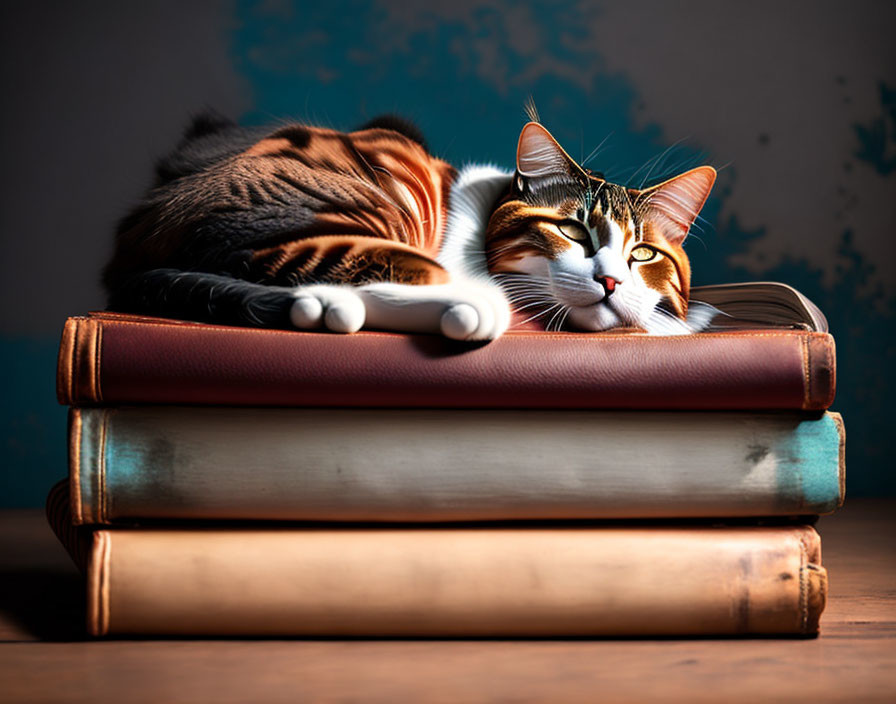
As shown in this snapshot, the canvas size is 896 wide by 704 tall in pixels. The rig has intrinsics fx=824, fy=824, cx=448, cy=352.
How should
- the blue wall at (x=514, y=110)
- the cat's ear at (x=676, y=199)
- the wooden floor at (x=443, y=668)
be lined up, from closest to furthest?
the wooden floor at (x=443, y=668)
the cat's ear at (x=676, y=199)
the blue wall at (x=514, y=110)

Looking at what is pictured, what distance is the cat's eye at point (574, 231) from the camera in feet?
3.48

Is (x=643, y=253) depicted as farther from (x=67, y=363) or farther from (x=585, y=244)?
(x=67, y=363)

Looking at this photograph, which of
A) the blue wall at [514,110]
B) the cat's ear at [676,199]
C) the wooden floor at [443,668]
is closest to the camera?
the wooden floor at [443,668]

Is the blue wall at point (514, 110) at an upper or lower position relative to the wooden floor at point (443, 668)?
upper

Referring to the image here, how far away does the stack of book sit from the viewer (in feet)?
2.67

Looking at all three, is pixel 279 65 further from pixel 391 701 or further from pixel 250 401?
pixel 391 701

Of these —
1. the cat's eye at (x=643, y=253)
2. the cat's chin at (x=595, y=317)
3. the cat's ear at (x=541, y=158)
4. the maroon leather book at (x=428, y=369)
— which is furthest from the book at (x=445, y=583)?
the cat's ear at (x=541, y=158)

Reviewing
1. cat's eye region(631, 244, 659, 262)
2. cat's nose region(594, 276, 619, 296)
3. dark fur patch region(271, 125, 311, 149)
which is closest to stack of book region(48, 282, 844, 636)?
cat's nose region(594, 276, 619, 296)

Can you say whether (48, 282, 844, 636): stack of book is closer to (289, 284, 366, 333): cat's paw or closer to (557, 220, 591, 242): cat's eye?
(289, 284, 366, 333): cat's paw

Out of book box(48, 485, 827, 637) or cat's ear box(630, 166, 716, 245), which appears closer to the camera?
book box(48, 485, 827, 637)

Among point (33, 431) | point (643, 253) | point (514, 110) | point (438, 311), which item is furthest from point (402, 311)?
point (33, 431)

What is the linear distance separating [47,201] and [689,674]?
4.87 ft

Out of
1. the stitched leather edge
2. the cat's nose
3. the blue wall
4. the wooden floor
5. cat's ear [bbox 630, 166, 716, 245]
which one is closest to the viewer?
the wooden floor

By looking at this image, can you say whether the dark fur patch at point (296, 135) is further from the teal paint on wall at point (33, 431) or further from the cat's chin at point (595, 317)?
the teal paint on wall at point (33, 431)
